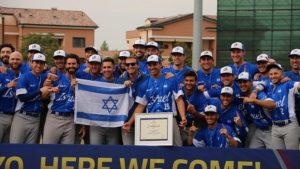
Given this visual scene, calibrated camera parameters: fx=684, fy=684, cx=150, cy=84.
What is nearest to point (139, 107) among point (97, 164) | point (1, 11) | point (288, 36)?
point (97, 164)

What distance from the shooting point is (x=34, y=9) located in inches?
3541

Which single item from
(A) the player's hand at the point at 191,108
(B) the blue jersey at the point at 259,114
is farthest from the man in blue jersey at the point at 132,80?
(B) the blue jersey at the point at 259,114

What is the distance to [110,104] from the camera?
11.8 meters

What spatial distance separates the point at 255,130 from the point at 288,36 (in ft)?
187

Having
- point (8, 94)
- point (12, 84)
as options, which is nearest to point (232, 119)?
point (12, 84)

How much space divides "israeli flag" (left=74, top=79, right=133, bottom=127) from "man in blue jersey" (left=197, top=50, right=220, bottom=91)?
4.42 ft

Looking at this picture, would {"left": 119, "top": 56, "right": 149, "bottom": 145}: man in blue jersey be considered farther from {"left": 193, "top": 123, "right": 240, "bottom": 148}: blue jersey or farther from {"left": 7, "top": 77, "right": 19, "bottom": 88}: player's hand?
{"left": 7, "top": 77, "right": 19, "bottom": 88}: player's hand

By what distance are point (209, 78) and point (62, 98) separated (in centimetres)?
259

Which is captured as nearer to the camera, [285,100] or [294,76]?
[285,100]

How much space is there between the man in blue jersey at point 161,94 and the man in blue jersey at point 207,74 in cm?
95

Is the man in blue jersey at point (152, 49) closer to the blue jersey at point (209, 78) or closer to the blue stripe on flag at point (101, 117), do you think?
the blue jersey at point (209, 78)

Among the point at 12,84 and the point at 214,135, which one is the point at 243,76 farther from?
the point at 12,84

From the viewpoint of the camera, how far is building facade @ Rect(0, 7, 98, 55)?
278 ft

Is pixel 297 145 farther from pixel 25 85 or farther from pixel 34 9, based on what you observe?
pixel 34 9
